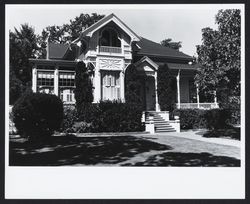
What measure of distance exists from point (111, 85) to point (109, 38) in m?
3.66

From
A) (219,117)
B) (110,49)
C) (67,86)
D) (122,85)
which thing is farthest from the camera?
(67,86)

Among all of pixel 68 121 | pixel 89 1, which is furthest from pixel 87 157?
pixel 68 121

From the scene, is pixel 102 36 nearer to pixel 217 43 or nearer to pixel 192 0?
pixel 217 43

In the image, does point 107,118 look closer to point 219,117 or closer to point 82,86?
point 82,86

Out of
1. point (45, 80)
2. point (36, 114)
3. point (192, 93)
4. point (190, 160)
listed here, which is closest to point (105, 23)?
point (45, 80)

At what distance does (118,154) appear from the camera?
11.1 metres

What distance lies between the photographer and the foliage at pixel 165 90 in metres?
22.6

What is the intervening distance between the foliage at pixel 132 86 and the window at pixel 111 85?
811 millimetres

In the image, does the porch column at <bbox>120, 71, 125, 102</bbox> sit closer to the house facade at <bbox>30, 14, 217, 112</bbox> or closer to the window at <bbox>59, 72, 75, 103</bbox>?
the house facade at <bbox>30, 14, 217, 112</bbox>

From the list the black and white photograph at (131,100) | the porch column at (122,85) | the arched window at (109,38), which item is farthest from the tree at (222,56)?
the arched window at (109,38)

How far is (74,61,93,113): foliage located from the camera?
2053cm

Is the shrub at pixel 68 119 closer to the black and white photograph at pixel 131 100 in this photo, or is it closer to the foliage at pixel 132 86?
the black and white photograph at pixel 131 100

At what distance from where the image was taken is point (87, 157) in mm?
10352

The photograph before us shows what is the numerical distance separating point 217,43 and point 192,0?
700cm
